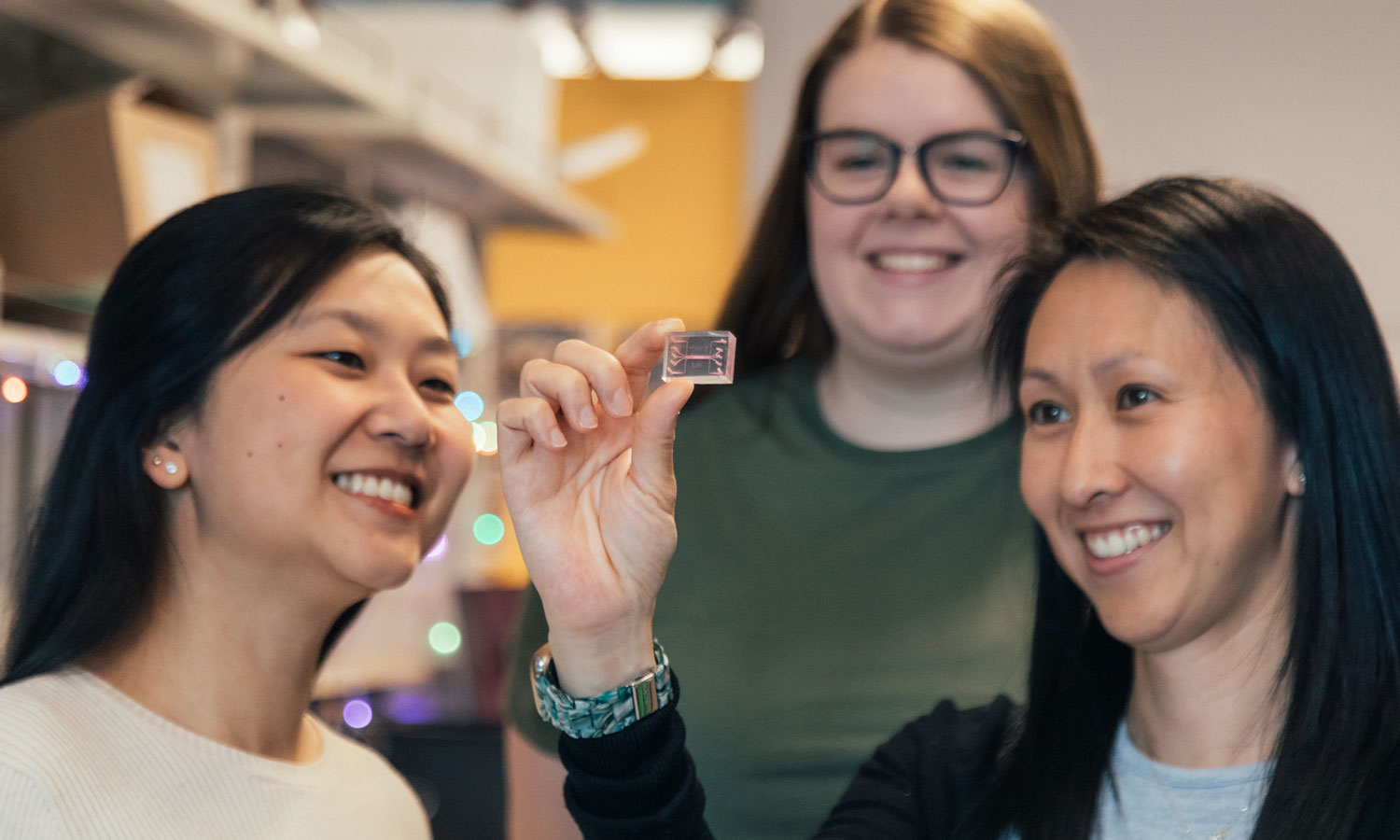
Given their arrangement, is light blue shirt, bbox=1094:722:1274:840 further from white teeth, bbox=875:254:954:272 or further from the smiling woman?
the smiling woman

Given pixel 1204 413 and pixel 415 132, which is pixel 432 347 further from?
pixel 415 132

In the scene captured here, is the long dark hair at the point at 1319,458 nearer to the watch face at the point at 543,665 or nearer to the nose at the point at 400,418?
the watch face at the point at 543,665

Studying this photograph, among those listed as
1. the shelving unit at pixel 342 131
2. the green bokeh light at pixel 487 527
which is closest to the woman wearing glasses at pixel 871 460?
the shelving unit at pixel 342 131

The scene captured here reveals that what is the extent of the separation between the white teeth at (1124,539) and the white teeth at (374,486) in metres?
0.68

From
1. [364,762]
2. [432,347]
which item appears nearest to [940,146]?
[432,347]

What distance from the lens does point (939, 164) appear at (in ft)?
4.73

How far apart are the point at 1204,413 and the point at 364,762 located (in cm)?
98

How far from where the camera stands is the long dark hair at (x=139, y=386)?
1273mm

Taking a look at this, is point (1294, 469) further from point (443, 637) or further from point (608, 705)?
point (443, 637)

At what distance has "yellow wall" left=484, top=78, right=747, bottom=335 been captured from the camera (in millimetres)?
7137

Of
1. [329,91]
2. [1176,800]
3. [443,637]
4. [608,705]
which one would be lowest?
[443,637]

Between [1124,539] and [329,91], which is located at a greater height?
[329,91]

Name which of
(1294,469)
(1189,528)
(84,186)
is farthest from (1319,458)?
(84,186)

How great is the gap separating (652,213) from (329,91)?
4896 millimetres
